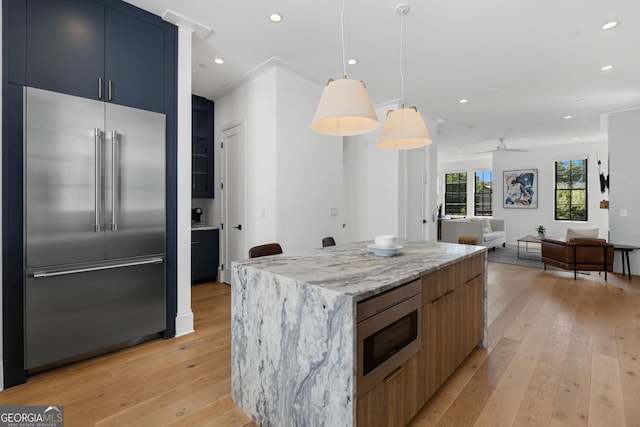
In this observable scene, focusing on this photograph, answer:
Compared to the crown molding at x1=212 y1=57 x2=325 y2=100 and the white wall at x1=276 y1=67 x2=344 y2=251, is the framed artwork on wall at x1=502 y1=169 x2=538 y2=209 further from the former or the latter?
the crown molding at x1=212 y1=57 x2=325 y2=100

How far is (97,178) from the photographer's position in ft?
7.69

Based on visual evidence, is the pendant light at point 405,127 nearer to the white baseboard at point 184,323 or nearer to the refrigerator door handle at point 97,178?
the refrigerator door handle at point 97,178

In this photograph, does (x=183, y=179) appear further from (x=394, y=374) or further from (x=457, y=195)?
(x=457, y=195)

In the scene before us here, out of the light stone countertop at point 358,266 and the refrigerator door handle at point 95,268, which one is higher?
the light stone countertop at point 358,266

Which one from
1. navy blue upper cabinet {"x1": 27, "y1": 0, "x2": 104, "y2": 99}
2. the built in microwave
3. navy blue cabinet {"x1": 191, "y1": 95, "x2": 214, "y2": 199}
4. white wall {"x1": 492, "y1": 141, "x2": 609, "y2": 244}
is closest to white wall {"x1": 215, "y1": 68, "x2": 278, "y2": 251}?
navy blue cabinet {"x1": 191, "y1": 95, "x2": 214, "y2": 199}

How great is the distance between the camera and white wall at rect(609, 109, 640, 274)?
5277 millimetres

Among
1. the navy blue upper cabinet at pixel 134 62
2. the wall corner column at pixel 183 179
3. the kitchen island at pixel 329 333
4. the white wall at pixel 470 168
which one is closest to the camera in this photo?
the kitchen island at pixel 329 333

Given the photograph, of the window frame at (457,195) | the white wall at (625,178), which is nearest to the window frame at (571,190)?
the window frame at (457,195)

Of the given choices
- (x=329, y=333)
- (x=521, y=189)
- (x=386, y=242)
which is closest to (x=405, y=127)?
(x=386, y=242)

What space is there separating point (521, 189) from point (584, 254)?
5126 millimetres

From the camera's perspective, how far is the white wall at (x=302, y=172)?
12.2 feet

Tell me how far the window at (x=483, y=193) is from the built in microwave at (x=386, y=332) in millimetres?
10437

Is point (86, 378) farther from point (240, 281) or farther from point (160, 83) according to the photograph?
point (160, 83)

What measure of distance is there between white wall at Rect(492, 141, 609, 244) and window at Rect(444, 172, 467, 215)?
1381mm
